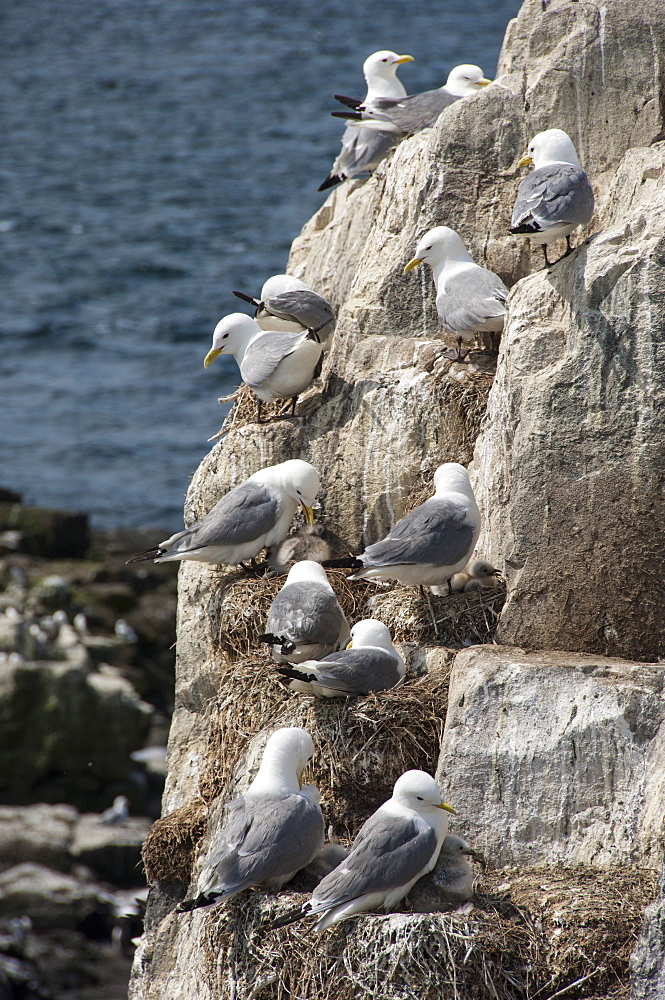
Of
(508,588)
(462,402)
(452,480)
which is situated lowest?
(508,588)

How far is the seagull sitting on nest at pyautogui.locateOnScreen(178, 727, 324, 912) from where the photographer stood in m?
5.72

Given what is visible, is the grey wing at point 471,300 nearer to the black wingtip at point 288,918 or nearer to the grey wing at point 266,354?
the grey wing at point 266,354

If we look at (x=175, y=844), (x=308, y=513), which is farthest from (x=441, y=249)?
(x=175, y=844)

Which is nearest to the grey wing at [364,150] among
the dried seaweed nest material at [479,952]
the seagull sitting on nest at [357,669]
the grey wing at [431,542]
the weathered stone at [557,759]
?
the grey wing at [431,542]

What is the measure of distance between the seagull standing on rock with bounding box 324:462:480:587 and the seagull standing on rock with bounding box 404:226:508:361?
1111mm

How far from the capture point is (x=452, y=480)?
7105 millimetres

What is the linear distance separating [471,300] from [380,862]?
3.55 meters

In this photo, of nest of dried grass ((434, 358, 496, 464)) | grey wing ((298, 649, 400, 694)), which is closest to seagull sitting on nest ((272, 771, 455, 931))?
grey wing ((298, 649, 400, 694))

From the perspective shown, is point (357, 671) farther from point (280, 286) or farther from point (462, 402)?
point (280, 286)

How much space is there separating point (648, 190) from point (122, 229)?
3223 centimetres

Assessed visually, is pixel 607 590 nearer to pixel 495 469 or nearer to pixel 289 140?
pixel 495 469

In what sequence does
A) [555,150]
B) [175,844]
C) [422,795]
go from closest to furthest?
[422,795] → [555,150] → [175,844]

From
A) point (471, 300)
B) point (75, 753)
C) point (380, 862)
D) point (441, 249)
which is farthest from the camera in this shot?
point (75, 753)

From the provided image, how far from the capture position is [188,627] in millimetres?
9055
